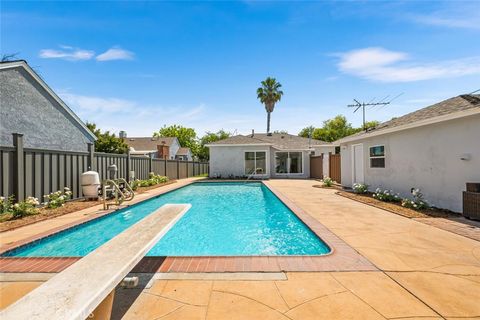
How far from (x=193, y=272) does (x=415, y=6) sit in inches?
448

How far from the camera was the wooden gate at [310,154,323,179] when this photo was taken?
67.9 ft

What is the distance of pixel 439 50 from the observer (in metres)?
10.5

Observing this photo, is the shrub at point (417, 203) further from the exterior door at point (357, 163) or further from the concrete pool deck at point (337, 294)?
the exterior door at point (357, 163)

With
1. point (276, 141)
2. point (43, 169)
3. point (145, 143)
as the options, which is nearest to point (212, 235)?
point (43, 169)

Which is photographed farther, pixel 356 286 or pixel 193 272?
pixel 193 272

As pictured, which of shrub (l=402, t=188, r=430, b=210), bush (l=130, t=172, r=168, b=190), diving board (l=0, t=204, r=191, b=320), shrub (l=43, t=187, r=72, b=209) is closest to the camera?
diving board (l=0, t=204, r=191, b=320)

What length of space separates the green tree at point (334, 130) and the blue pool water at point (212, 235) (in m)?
46.4

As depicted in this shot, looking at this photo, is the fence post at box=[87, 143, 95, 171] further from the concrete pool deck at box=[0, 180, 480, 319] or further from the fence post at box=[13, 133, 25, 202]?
the concrete pool deck at box=[0, 180, 480, 319]

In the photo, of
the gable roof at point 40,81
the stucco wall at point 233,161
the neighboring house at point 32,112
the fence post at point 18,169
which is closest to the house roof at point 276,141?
the stucco wall at point 233,161

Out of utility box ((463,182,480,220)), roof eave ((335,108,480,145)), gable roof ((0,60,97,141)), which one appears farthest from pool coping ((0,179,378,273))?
gable roof ((0,60,97,141))

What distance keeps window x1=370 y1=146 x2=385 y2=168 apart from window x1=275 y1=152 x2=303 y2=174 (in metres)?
11.2

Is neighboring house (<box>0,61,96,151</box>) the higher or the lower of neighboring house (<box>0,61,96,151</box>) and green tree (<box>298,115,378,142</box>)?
the lower

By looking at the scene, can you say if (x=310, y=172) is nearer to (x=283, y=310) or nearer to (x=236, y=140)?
(x=236, y=140)

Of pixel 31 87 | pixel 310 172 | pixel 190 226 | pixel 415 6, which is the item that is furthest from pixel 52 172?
pixel 310 172
